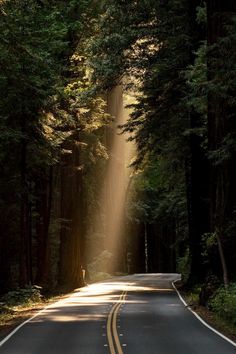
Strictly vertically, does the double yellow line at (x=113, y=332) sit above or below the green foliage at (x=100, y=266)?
below

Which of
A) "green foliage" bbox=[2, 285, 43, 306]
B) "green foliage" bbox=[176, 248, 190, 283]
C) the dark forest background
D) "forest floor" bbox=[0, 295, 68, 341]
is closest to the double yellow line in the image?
"forest floor" bbox=[0, 295, 68, 341]

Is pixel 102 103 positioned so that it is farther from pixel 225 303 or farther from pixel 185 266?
pixel 225 303

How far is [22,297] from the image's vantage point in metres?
27.0

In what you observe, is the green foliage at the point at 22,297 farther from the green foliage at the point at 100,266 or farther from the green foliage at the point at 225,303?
the green foliage at the point at 100,266

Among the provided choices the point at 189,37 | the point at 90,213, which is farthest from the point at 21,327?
the point at 90,213

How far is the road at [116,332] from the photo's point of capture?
562 inches

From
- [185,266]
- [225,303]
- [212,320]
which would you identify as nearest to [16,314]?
[212,320]

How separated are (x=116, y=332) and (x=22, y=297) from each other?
36.3ft

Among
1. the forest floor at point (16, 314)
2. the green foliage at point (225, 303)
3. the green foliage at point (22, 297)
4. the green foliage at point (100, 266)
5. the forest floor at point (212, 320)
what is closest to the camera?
the forest floor at point (212, 320)

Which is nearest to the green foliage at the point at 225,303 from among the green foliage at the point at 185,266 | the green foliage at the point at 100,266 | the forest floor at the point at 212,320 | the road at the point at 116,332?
the forest floor at the point at 212,320

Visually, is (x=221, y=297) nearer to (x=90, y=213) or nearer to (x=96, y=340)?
(x=96, y=340)

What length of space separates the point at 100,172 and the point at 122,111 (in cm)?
1081

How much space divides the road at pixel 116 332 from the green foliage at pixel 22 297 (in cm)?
177

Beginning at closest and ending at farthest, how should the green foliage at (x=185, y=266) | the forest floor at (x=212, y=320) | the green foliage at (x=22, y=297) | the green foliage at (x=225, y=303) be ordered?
the forest floor at (x=212, y=320) → the green foliage at (x=225, y=303) → the green foliage at (x=22, y=297) → the green foliage at (x=185, y=266)
